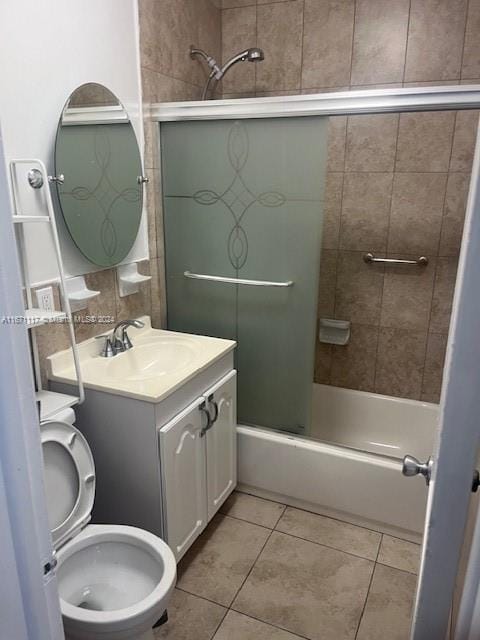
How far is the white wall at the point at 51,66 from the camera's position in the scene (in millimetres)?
1509

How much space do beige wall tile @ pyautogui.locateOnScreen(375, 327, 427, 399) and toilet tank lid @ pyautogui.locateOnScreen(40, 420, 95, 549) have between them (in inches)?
74.1

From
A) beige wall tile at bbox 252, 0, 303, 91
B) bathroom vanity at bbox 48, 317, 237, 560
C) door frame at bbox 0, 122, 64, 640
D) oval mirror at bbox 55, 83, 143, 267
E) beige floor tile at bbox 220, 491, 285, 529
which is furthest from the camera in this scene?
beige wall tile at bbox 252, 0, 303, 91

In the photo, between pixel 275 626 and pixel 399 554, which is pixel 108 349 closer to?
pixel 275 626

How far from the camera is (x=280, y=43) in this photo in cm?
262

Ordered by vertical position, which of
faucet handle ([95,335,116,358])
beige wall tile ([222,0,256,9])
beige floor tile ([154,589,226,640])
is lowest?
beige floor tile ([154,589,226,640])

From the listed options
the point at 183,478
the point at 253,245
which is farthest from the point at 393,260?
the point at 183,478

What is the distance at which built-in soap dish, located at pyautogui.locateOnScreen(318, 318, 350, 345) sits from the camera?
2.85m

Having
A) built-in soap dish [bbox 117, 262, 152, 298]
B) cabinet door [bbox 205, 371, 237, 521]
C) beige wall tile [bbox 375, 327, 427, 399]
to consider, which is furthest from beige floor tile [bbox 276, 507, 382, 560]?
built-in soap dish [bbox 117, 262, 152, 298]

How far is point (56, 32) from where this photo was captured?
5.40 feet

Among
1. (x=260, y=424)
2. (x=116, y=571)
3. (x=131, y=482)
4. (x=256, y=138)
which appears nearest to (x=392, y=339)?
(x=260, y=424)

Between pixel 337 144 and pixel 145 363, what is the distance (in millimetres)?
1652

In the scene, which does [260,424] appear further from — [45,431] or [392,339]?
[45,431]

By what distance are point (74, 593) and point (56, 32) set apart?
6.14ft

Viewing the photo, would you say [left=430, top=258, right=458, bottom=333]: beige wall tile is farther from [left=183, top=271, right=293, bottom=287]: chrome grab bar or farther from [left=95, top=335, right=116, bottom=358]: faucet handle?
[left=95, top=335, right=116, bottom=358]: faucet handle
